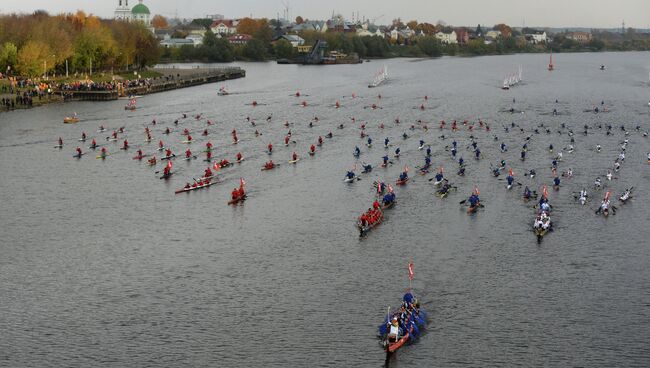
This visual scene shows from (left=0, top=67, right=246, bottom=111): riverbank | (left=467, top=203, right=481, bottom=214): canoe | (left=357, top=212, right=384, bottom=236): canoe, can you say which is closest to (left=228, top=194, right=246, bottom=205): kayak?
(left=357, top=212, right=384, bottom=236): canoe

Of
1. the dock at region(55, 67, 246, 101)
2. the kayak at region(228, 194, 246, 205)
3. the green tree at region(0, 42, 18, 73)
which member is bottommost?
the kayak at region(228, 194, 246, 205)

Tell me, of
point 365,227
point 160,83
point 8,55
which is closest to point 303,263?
point 365,227

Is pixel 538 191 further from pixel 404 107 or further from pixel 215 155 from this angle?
pixel 404 107

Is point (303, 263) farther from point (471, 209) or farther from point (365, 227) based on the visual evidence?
point (471, 209)

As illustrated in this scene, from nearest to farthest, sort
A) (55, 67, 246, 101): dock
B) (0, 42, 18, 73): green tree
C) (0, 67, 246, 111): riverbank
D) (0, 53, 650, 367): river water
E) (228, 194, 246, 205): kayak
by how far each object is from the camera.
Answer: (0, 53, 650, 367): river water, (228, 194, 246, 205): kayak, (0, 67, 246, 111): riverbank, (0, 42, 18, 73): green tree, (55, 67, 246, 101): dock

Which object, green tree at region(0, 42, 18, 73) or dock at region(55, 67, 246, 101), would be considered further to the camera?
dock at region(55, 67, 246, 101)

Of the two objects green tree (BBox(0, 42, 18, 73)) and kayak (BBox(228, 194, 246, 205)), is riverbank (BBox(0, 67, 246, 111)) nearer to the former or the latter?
green tree (BBox(0, 42, 18, 73))

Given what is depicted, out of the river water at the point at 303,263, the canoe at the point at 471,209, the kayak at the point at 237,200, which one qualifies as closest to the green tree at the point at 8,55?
the river water at the point at 303,263

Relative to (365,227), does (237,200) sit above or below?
above
